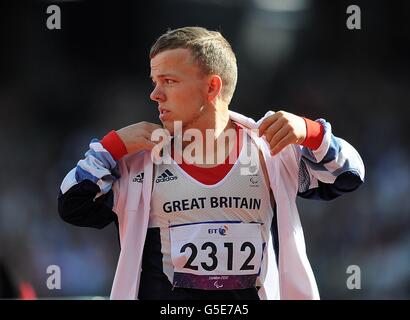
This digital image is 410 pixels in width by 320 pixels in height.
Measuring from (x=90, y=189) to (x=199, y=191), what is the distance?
1.46 feet

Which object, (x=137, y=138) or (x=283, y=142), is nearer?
(x=283, y=142)

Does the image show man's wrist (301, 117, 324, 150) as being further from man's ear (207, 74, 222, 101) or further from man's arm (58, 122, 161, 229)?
man's arm (58, 122, 161, 229)

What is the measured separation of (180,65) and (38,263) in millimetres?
4050

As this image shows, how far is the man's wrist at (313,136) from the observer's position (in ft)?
9.43

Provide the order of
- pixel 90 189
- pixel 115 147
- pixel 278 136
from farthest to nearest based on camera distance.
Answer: pixel 115 147 < pixel 90 189 < pixel 278 136

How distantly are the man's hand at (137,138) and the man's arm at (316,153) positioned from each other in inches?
18.8

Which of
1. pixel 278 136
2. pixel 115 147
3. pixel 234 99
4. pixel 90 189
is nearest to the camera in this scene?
pixel 278 136

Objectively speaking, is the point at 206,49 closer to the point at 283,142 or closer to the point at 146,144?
the point at 146,144

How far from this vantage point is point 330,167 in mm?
2936

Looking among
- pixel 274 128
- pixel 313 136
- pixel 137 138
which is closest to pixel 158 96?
pixel 137 138

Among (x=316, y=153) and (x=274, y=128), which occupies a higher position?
(x=274, y=128)

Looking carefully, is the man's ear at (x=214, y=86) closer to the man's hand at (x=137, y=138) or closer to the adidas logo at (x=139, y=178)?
the man's hand at (x=137, y=138)

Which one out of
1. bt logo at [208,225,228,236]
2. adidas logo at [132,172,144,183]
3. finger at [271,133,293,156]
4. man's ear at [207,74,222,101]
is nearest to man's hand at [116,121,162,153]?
adidas logo at [132,172,144,183]
